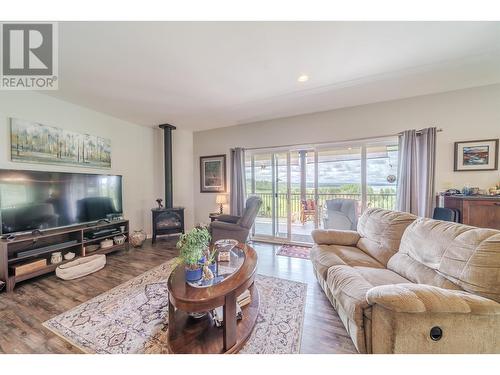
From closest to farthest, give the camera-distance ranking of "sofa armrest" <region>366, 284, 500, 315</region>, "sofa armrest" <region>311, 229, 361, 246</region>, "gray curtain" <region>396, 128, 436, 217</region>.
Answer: "sofa armrest" <region>366, 284, 500, 315</region> < "sofa armrest" <region>311, 229, 361, 246</region> < "gray curtain" <region>396, 128, 436, 217</region>

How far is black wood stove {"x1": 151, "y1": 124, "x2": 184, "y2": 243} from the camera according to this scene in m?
3.80

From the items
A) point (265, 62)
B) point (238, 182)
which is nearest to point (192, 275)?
point (265, 62)

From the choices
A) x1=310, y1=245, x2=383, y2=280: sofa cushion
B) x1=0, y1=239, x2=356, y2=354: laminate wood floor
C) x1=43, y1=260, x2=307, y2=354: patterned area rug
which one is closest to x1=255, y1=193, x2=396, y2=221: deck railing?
x1=0, y1=239, x2=356, y2=354: laminate wood floor

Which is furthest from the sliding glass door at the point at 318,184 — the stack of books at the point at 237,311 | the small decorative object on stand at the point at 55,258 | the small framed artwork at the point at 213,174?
the small decorative object on stand at the point at 55,258

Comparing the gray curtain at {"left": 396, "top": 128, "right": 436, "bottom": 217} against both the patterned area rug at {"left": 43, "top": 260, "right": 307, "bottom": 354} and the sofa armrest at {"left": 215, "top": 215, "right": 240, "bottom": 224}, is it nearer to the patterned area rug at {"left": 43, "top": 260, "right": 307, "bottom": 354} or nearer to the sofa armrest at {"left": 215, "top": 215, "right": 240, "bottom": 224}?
the patterned area rug at {"left": 43, "top": 260, "right": 307, "bottom": 354}

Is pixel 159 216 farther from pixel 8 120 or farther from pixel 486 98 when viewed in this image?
pixel 486 98

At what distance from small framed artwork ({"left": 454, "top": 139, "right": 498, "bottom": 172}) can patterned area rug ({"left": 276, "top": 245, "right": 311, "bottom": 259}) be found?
2489mm

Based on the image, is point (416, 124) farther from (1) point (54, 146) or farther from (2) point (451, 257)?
(1) point (54, 146)

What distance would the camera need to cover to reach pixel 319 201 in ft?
12.1

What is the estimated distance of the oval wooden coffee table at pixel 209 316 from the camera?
1.18m

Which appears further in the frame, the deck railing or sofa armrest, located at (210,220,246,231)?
the deck railing

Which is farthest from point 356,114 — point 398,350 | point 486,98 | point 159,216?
point 159,216

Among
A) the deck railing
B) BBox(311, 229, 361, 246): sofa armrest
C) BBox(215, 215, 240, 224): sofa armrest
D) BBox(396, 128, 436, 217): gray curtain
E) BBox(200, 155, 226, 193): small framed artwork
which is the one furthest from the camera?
BBox(200, 155, 226, 193): small framed artwork
